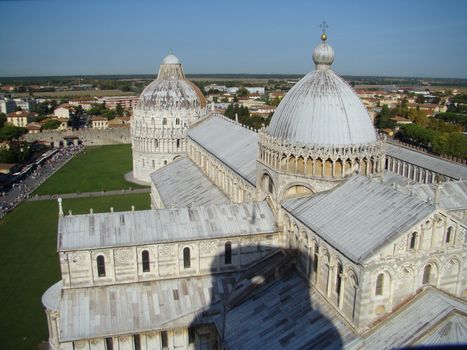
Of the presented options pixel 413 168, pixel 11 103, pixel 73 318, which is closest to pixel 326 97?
pixel 73 318

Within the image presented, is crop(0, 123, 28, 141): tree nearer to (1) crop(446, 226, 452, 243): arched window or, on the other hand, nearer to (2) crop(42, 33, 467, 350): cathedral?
(2) crop(42, 33, 467, 350): cathedral

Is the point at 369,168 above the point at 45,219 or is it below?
above

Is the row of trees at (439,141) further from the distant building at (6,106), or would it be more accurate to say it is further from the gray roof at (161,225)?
the distant building at (6,106)

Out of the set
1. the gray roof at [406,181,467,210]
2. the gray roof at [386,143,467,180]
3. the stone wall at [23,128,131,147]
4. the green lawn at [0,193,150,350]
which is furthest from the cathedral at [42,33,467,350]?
the stone wall at [23,128,131,147]

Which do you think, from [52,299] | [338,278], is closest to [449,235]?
[338,278]

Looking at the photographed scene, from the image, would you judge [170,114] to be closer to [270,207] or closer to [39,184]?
[39,184]

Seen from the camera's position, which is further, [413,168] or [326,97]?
[413,168]
